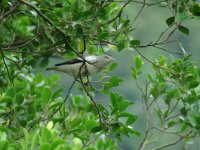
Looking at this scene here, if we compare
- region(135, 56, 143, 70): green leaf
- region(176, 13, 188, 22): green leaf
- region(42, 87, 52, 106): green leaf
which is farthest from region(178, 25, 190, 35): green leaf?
region(135, 56, 143, 70): green leaf

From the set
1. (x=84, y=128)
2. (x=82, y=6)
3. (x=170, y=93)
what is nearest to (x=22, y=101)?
(x=84, y=128)

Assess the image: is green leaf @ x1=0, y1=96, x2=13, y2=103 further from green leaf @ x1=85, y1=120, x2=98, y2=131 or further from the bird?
the bird

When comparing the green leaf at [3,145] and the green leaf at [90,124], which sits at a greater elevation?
the green leaf at [3,145]

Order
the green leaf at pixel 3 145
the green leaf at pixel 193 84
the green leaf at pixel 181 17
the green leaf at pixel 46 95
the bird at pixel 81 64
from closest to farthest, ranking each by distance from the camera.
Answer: the green leaf at pixel 3 145 → the green leaf at pixel 181 17 → the green leaf at pixel 46 95 → the green leaf at pixel 193 84 → the bird at pixel 81 64

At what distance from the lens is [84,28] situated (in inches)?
148

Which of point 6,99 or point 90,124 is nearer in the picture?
point 6,99

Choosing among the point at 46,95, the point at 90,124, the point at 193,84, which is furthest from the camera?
the point at 193,84

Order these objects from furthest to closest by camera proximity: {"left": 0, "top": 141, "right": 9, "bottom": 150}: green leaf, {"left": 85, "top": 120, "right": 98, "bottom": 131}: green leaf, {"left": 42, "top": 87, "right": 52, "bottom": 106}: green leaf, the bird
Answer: the bird, {"left": 85, "top": 120, "right": 98, "bottom": 131}: green leaf, {"left": 42, "top": 87, "right": 52, "bottom": 106}: green leaf, {"left": 0, "top": 141, "right": 9, "bottom": 150}: green leaf

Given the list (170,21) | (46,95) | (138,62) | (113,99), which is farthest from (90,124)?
(138,62)

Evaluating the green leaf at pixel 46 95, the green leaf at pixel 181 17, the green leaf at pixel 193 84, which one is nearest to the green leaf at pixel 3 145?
the green leaf at pixel 46 95

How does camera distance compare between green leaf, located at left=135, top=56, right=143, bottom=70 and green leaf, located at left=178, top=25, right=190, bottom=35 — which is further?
green leaf, located at left=135, top=56, right=143, bottom=70

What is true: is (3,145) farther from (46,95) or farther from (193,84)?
(193,84)

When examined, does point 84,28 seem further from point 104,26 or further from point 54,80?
point 54,80

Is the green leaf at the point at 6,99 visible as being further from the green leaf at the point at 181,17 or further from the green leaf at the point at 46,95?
the green leaf at the point at 181,17
